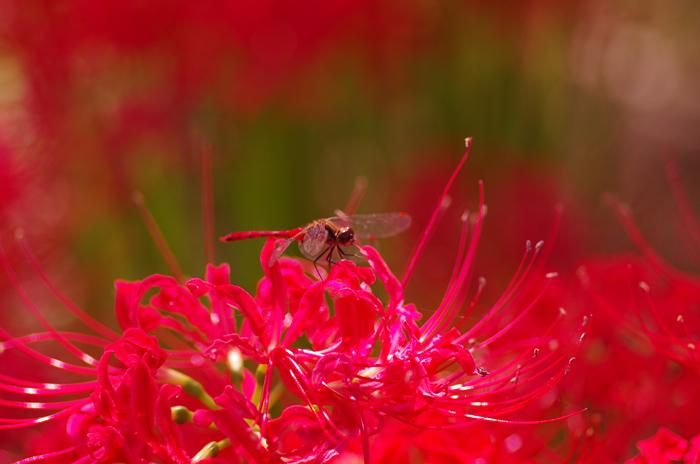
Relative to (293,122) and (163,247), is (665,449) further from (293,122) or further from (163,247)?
(293,122)

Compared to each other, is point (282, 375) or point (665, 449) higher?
point (282, 375)

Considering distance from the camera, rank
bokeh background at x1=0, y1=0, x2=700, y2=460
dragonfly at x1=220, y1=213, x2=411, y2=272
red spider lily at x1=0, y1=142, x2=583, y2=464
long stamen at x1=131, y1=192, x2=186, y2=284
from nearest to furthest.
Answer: red spider lily at x1=0, y1=142, x2=583, y2=464 → dragonfly at x1=220, y1=213, x2=411, y2=272 → long stamen at x1=131, y1=192, x2=186, y2=284 → bokeh background at x1=0, y1=0, x2=700, y2=460

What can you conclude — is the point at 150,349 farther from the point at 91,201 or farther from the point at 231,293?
the point at 91,201

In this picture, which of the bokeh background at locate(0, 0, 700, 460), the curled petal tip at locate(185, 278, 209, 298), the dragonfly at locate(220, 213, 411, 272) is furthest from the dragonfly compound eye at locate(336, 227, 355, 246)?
the bokeh background at locate(0, 0, 700, 460)

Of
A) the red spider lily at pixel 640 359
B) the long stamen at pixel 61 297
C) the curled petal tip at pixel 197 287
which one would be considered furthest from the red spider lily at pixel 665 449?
the long stamen at pixel 61 297

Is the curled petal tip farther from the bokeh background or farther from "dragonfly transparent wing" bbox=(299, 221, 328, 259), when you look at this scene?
the bokeh background

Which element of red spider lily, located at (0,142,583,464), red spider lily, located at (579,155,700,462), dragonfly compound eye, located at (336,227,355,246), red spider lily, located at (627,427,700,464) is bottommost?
red spider lily, located at (579,155,700,462)

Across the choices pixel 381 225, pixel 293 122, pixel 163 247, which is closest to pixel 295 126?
pixel 293 122
